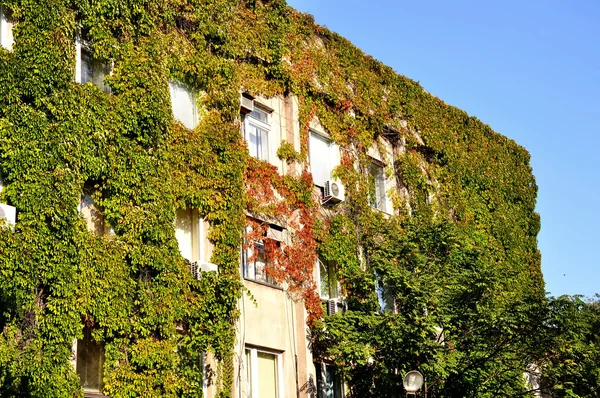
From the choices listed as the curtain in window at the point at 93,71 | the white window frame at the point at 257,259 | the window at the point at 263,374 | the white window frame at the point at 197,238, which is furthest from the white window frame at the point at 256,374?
the curtain in window at the point at 93,71

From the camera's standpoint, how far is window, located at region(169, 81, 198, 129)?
76.0 feet

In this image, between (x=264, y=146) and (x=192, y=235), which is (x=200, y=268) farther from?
(x=264, y=146)

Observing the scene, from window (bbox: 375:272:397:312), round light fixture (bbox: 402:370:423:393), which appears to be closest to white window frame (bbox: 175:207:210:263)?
round light fixture (bbox: 402:370:423:393)

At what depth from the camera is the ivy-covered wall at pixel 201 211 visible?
722 inches

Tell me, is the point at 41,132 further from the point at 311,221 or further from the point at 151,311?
the point at 311,221

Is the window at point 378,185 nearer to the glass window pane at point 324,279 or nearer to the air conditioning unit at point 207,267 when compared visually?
the glass window pane at point 324,279

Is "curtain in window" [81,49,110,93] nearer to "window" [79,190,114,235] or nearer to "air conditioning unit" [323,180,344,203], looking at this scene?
"window" [79,190,114,235]

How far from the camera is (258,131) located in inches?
1024

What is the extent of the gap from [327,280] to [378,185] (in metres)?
5.25

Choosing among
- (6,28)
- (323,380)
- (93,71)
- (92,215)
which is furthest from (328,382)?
(6,28)

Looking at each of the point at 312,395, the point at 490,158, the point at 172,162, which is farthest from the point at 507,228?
the point at 172,162

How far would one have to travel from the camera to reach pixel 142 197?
2047cm

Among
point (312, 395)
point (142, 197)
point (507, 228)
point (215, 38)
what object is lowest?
point (312, 395)

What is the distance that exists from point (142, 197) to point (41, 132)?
9.01ft
